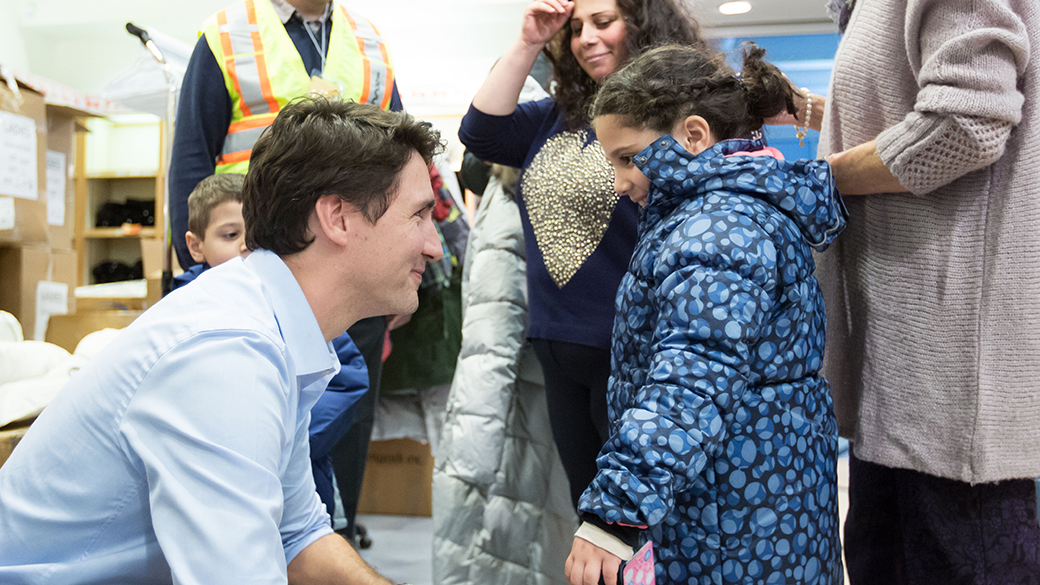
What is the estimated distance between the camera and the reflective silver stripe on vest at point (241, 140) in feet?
5.15

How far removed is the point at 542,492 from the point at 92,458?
129cm

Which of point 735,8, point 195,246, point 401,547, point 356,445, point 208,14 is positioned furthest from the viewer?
point 208,14

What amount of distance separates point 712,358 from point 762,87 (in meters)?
0.51

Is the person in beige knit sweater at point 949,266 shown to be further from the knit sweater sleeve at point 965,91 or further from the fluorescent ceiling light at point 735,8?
the fluorescent ceiling light at point 735,8

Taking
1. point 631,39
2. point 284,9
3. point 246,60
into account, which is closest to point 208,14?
point 284,9

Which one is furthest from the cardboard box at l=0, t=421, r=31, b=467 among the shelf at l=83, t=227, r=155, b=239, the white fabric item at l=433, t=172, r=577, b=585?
the shelf at l=83, t=227, r=155, b=239

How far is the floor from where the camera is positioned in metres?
2.22

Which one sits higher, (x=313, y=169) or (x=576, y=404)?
(x=313, y=169)

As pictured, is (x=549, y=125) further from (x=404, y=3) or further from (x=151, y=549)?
(x=404, y=3)

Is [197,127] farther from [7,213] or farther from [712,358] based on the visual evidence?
[712,358]

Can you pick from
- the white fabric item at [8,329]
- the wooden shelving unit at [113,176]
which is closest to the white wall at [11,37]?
the wooden shelving unit at [113,176]

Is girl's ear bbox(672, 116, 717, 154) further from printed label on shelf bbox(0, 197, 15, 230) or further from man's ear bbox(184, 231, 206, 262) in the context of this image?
printed label on shelf bbox(0, 197, 15, 230)

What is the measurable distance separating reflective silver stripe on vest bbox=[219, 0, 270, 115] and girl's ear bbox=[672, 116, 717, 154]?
854 millimetres

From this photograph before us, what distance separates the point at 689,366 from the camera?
3.11 ft
